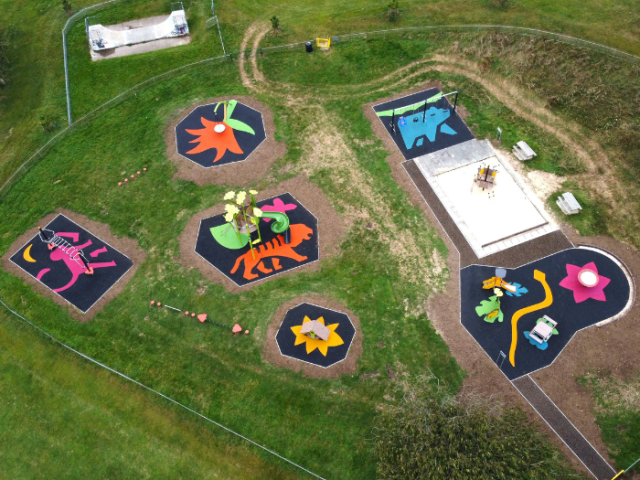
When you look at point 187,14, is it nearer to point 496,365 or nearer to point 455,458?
point 496,365

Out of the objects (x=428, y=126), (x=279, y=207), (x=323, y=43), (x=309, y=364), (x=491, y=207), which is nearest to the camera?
(x=309, y=364)

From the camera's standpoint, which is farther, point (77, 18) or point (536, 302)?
point (77, 18)

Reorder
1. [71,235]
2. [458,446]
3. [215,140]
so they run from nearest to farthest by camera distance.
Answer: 1. [458,446]
2. [71,235]
3. [215,140]

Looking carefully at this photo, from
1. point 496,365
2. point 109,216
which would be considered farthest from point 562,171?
point 109,216

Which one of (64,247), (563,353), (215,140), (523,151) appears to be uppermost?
(215,140)

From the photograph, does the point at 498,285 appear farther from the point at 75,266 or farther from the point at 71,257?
the point at 75,266

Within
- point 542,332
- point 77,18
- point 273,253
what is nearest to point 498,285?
point 542,332

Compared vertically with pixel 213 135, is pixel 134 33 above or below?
A: above
